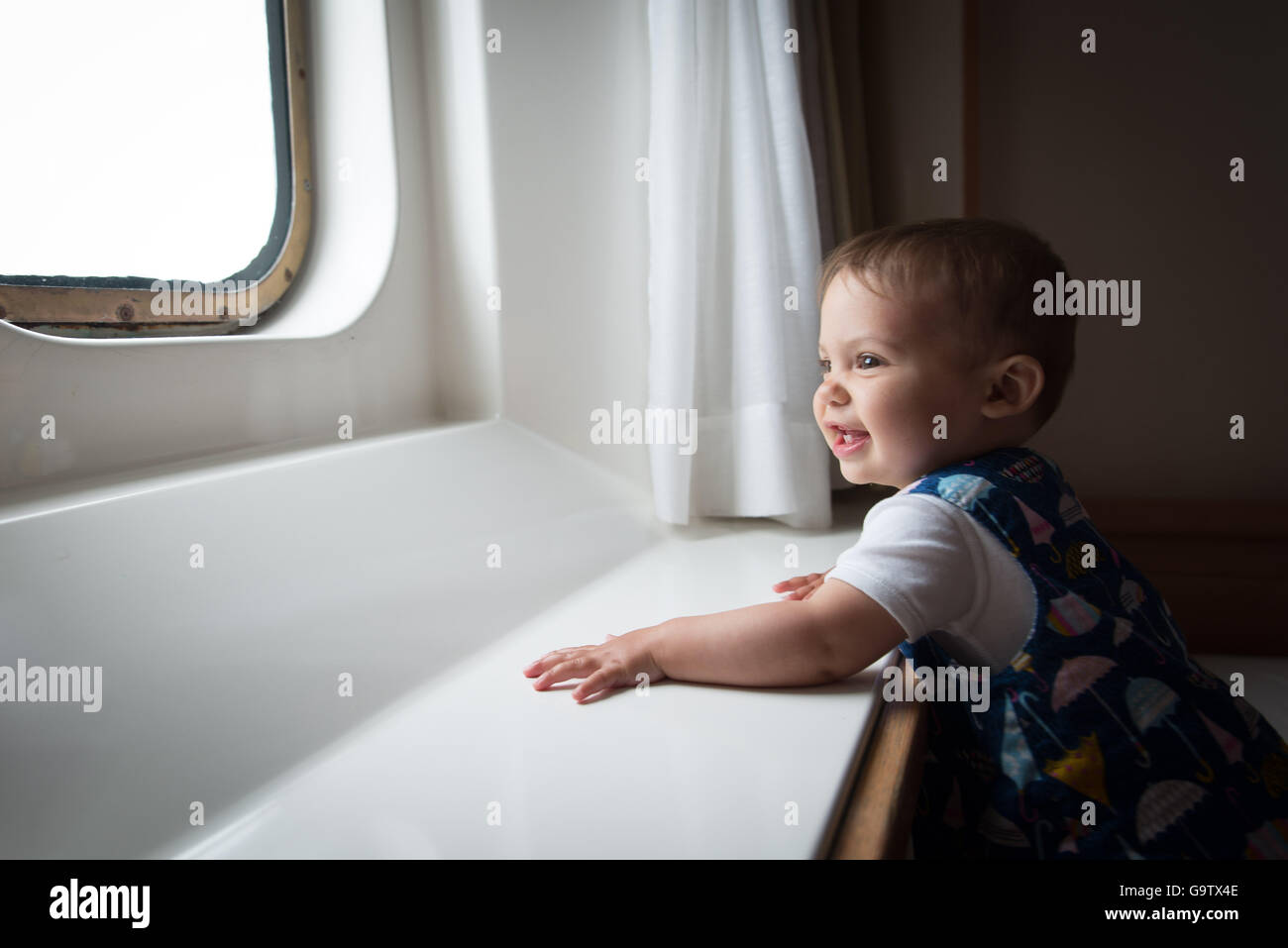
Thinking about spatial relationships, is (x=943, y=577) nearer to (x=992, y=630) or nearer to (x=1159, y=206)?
(x=992, y=630)

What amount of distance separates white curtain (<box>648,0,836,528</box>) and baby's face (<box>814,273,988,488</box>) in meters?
0.45

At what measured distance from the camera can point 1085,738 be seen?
726mm

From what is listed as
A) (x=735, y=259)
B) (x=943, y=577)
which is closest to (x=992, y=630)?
(x=943, y=577)

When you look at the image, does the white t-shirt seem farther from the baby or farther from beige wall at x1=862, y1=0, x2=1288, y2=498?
beige wall at x1=862, y1=0, x2=1288, y2=498

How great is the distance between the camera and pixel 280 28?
4.06 feet

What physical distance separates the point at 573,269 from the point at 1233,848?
110 cm

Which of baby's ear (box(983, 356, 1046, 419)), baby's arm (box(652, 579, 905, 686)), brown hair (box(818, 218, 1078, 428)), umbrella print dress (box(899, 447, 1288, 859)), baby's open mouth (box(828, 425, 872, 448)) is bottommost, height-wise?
umbrella print dress (box(899, 447, 1288, 859))

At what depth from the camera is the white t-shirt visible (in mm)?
727

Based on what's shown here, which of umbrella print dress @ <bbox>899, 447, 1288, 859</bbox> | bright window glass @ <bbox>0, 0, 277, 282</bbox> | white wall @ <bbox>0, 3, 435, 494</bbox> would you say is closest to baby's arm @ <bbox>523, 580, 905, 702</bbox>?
umbrella print dress @ <bbox>899, 447, 1288, 859</bbox>

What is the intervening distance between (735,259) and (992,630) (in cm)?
75

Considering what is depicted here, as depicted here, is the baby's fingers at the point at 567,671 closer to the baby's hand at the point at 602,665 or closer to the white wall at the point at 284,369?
the baby's hand at the point at 602,665

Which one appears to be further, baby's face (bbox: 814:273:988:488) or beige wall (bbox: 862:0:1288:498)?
beige wall (bbox: 862:0:1288:498)

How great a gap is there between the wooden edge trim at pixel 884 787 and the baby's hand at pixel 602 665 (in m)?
0.19
